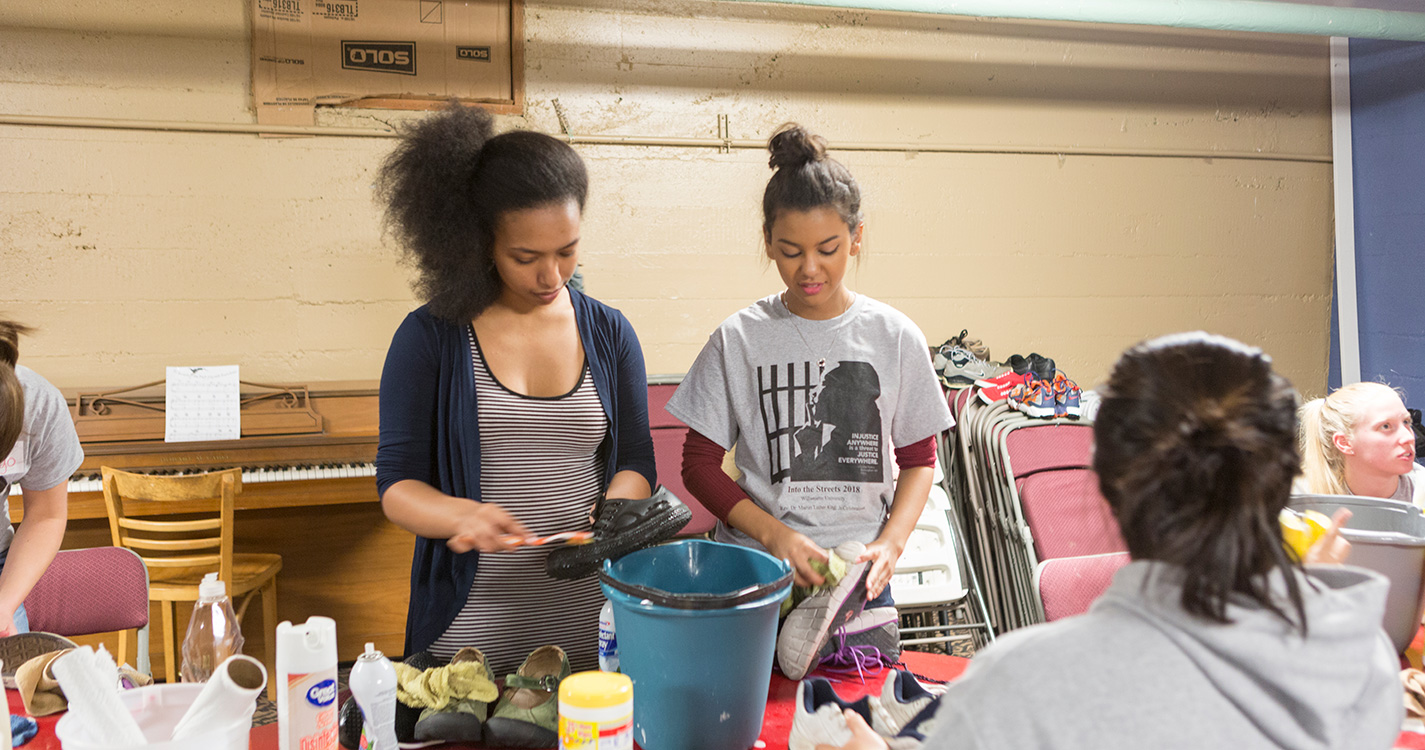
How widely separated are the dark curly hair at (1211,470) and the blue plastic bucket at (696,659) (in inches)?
19.1

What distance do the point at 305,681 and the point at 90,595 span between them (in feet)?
3.72

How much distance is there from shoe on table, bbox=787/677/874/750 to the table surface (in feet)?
0.35

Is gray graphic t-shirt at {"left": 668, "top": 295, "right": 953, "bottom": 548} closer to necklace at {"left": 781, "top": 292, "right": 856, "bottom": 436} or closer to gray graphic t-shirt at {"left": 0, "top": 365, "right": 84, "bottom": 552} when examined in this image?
necklace at {"left": 781, "top": 292, "right": 856, "bottom": 436}

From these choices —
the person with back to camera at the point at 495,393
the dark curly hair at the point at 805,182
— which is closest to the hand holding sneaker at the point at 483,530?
the person with back to camera at the point at 495,393

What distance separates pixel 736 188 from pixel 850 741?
330 centimetres

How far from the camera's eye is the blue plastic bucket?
1.07 meters

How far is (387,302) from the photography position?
3.78 m

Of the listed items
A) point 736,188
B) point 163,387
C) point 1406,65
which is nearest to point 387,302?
point 163,387

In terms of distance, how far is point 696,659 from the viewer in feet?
3.56

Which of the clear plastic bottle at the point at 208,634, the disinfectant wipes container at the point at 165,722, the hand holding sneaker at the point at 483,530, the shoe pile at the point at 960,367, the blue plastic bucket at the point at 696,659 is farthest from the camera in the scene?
the shoe pile at the point at 960,367

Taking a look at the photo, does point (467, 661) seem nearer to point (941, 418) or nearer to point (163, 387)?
point (941, 418)

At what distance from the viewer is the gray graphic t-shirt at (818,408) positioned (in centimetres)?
162

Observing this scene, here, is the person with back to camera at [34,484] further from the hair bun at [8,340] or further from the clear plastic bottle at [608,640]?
the clear plastic bottle at [608,640]

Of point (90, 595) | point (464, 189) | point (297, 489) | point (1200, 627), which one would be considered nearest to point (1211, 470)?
point (1200, 627)
